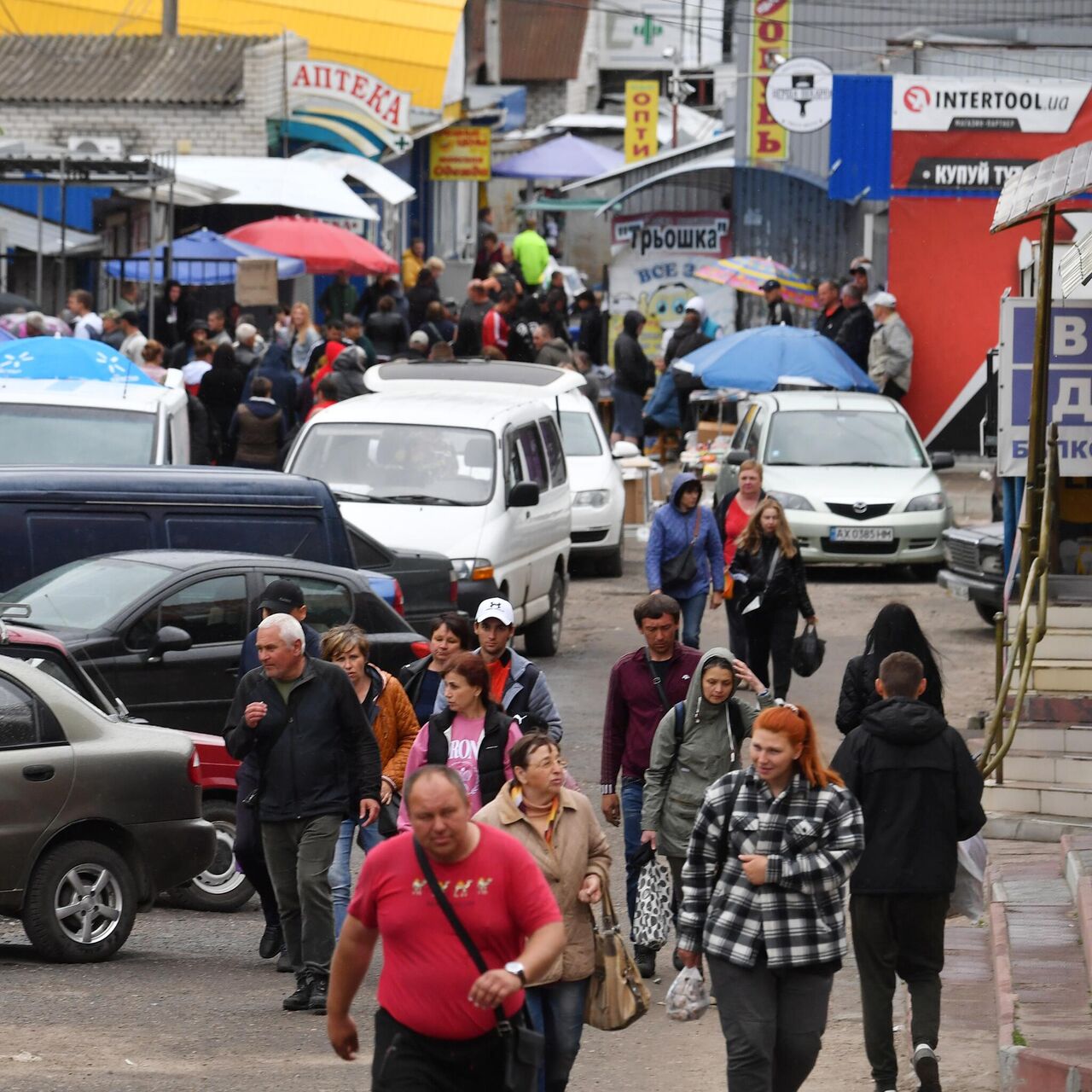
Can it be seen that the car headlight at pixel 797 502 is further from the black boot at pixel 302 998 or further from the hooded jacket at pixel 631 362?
the black boot at pixel 302 998

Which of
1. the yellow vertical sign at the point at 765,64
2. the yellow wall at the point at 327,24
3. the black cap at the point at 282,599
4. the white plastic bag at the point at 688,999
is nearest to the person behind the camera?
the white plastic bag at the point at 688,999

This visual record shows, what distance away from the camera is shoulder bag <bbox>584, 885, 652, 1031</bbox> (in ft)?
22.7

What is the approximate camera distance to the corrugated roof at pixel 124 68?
35.5m

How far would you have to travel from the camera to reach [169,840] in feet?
32.4

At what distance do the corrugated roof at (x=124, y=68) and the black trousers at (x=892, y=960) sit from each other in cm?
2924

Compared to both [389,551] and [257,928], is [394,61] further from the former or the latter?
[257,928]

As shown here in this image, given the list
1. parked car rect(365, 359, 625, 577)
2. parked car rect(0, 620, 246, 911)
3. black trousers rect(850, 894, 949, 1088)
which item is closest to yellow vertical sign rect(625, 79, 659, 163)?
parked car rect(365, 359, 625, 577)

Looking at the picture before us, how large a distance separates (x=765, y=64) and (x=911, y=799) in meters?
28.1

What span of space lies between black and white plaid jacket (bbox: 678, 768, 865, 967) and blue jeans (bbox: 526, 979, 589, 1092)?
37 centimetres

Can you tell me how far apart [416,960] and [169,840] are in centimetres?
441

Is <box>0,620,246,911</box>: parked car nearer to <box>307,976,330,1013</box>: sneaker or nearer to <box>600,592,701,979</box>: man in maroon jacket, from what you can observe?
<box>307,976,330,1013</box>: sneaker

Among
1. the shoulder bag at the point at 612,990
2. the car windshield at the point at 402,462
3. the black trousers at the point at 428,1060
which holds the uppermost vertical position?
the car windshield at the point at 402,462

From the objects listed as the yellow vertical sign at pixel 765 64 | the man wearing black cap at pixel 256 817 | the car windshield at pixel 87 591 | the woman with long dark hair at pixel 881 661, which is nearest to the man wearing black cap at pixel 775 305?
the yellow vertical sign at pixel 765 64

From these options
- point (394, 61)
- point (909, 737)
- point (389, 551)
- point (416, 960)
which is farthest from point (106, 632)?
point (394, 61)
